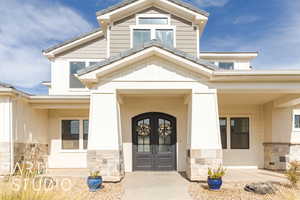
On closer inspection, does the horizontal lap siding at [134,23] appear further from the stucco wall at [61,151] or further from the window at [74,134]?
the window at [74,134]

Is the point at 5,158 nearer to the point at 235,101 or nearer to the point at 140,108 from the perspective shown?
the point at 140,108

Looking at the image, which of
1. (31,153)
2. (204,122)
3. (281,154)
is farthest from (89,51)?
(281,154)

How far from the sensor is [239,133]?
37.6 feet

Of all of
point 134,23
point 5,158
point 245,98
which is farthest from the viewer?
point 134,23

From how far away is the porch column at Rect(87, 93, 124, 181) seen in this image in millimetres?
→ 7965

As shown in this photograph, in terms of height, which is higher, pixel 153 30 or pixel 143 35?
pixel 153 30

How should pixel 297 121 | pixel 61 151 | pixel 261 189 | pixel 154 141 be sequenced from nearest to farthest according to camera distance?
pixel 261 189 → pixel 154 141 → pixel 61 151 → pixel 297 121

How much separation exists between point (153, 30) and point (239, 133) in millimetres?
6392

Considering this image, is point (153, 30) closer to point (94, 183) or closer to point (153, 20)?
point (153, 20)

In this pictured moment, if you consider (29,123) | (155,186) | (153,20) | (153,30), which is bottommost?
(155,186)

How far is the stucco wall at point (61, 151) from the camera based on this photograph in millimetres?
11766

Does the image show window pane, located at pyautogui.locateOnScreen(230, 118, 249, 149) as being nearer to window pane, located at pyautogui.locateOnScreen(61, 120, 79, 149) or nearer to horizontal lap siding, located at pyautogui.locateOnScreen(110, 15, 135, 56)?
horizontal lap siding, located at pyautogui.locateOnScreen(110, 15, 135, 56)

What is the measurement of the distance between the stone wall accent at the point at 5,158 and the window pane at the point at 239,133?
9.72 metres

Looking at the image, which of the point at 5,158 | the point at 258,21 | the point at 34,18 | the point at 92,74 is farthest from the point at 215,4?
the point at 5,158
